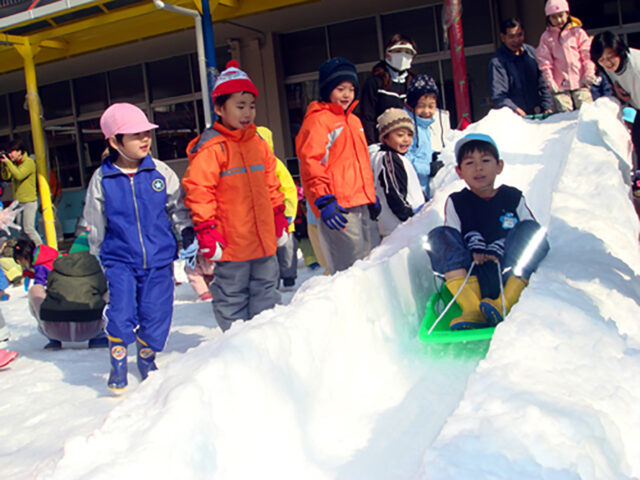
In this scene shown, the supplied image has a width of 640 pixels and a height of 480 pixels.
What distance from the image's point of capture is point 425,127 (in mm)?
5039

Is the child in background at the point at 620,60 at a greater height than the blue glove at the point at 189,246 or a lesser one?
greater

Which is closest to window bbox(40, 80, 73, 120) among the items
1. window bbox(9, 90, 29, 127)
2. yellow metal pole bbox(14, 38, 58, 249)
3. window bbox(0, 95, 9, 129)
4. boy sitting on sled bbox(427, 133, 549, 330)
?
window bbox(9, 90, 29, 127)

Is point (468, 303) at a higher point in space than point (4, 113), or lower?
lower

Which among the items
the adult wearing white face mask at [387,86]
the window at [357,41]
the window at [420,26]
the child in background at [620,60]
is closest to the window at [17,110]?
the window at [357,41]

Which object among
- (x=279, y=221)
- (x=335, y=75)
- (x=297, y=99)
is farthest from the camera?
(x=297, y=99)

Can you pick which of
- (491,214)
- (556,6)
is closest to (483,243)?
(491,214)

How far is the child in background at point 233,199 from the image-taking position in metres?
3.37

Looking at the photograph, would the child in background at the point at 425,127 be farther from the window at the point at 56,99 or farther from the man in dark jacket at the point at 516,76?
the window at the point at 56,99

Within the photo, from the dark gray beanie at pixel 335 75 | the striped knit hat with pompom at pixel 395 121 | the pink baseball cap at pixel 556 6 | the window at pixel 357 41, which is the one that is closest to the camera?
the dark gray beanie at pixel 335 75

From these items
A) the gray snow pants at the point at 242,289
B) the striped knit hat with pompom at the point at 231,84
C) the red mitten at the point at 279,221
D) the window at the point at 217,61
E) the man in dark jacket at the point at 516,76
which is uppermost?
the window at the point at 217,61

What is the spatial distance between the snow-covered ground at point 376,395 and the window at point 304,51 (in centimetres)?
769

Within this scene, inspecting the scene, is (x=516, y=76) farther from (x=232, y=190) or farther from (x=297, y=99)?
(x=297, y=99)

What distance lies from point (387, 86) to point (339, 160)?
128 cm

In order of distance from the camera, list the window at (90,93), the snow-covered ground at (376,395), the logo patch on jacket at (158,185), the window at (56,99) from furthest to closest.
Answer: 1. the window at (56,99)
2. the window at (90,93)
3. the logo patch on jacket at (158,185)
4. the snow-covered ground at (376,395)
